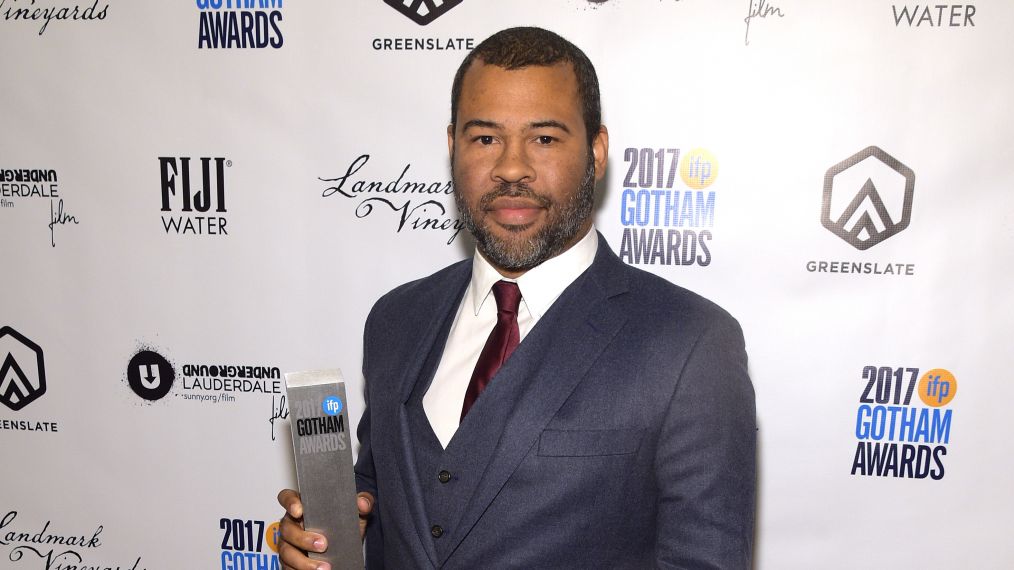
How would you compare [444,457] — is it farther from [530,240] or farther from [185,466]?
[185,466]

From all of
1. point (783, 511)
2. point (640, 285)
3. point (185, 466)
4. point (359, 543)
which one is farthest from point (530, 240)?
point (185, 466)

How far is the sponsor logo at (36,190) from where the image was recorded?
234 centimetres

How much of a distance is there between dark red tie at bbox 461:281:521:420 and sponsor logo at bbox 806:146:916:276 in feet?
3.44

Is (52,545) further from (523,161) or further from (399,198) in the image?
(523,161)

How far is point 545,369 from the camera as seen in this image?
1.27m

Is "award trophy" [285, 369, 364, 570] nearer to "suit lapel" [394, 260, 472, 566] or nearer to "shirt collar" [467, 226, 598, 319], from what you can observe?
"suit lapel" [394, 260, 472, 566]

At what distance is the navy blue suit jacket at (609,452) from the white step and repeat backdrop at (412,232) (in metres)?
0.84

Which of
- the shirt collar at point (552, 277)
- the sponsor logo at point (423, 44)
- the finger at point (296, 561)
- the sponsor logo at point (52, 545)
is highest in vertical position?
the sponsor logo at point (423, 44)

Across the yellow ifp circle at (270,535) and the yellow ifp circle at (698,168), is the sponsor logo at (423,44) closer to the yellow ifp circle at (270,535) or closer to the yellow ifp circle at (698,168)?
the yellow ifp circle at (698,168)

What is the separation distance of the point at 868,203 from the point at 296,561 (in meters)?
1.65

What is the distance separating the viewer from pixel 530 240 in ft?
4.45

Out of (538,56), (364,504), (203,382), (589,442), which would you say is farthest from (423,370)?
(203,382)

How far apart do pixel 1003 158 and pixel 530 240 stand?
1.36 metres

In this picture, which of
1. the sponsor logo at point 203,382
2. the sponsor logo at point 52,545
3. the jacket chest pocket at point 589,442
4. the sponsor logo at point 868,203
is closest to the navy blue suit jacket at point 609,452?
the jacket chest pocket at point 589,442
